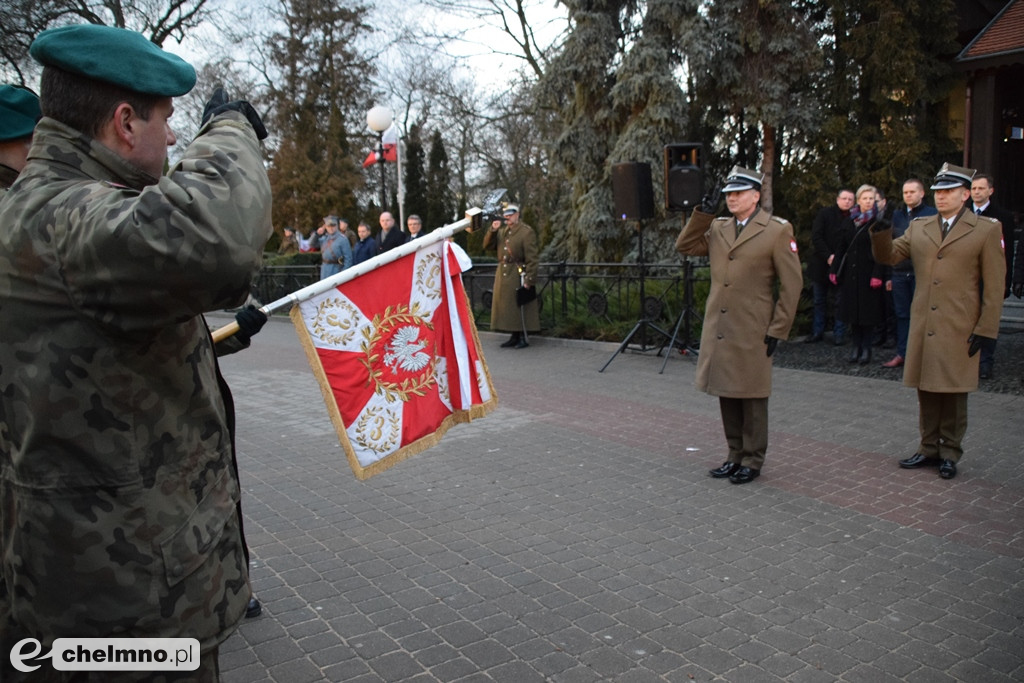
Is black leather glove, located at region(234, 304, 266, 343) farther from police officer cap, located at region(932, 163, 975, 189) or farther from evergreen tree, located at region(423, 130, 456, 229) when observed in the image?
evergreen tree, located at region(423, 130, 456, 229)

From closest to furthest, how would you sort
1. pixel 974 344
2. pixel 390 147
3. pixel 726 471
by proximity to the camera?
1. pixel 974 344
2. pixel 726 471
3. pixel 390 147

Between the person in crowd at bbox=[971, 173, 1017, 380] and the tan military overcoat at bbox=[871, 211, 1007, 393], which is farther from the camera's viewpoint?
the person in crowd at bbox=[971, 173, 1017, 380]

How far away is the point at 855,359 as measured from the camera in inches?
414

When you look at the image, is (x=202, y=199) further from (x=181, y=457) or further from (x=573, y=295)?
(x=573, y=295)

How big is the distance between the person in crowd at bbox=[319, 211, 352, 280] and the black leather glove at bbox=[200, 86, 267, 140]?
14.5 meters

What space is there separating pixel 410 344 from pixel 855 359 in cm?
855

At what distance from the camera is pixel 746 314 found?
5801 millimetres

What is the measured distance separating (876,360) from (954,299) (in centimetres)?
504

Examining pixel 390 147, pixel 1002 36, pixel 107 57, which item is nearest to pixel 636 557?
pixel 107 57

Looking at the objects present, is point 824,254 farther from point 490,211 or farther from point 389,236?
point 490,211

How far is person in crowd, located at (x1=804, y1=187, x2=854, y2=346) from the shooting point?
11.4m

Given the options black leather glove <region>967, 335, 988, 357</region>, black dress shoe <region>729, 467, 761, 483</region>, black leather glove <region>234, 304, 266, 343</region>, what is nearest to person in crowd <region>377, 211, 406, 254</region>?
black dress shoe <region>729, 467, 761, 483</region>

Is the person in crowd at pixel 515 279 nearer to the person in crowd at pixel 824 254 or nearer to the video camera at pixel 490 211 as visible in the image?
the person in crowd at pixel 824 254

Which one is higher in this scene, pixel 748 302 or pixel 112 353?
pixel 112 353
